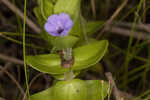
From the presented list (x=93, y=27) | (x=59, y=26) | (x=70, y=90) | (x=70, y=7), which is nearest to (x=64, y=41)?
(x=59, y=26)

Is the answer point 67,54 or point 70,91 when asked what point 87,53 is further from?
point 70,91

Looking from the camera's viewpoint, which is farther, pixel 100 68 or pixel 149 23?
pixel 149 23

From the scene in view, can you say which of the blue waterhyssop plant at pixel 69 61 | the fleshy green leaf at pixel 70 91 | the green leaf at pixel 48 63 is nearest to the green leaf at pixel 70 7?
the blue waterhyssop plant at pixel 69 61

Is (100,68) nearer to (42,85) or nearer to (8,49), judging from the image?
(42,85)

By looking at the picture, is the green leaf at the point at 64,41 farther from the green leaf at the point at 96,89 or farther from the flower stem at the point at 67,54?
the green leaf at the point at 96,89

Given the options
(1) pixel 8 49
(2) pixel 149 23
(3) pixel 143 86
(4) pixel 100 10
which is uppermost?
(4) pixel 100 10

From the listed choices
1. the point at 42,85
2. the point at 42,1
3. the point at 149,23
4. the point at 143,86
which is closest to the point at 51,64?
the point at 42,1
